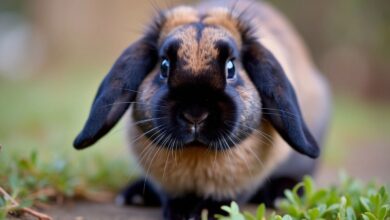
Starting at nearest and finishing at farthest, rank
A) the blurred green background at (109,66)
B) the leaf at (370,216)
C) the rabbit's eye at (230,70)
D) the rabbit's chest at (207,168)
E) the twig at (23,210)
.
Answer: the leaf at (370,216) → the twig at (23,210) → the rabbit's eye at (230,70) → the rabbit's chest at (207,168) → the blurred green background at (109,66)

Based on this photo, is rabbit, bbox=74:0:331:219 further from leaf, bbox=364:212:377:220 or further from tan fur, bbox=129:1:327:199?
leaf, bbox=364:212:377:220

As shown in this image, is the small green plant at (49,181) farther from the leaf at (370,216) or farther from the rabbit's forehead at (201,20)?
the leaf at (370,216)

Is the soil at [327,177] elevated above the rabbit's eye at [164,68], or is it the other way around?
the rabbit's eye at [164,68]

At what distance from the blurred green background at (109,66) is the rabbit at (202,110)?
3.44 ft

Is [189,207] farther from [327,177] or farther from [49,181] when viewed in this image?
[327,177]

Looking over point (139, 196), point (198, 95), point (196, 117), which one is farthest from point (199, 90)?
point (139, 196)

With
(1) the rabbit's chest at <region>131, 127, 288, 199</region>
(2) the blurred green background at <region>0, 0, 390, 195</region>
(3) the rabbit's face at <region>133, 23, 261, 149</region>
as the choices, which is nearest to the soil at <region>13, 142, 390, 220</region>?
(2) the blurred green background at <region>0, 0, 390, 195</region>

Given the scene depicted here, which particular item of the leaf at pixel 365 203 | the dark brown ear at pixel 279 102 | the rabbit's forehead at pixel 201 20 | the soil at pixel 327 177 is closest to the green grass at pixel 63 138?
the soil at pixel 327 177

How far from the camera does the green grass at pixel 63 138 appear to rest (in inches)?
151

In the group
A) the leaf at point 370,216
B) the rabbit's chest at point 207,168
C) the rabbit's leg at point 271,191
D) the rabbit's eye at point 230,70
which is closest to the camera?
the leaf at point 370,216

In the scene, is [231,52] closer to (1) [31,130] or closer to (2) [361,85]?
(1) [31,130]

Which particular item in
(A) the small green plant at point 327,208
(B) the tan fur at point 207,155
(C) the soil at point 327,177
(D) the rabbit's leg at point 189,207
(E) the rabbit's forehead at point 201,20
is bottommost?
(C) the soil at point 327,177

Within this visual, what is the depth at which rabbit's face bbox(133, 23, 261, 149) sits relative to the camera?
122 inches

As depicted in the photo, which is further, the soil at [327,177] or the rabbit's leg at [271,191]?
the rabbit's leg at [271,191]
